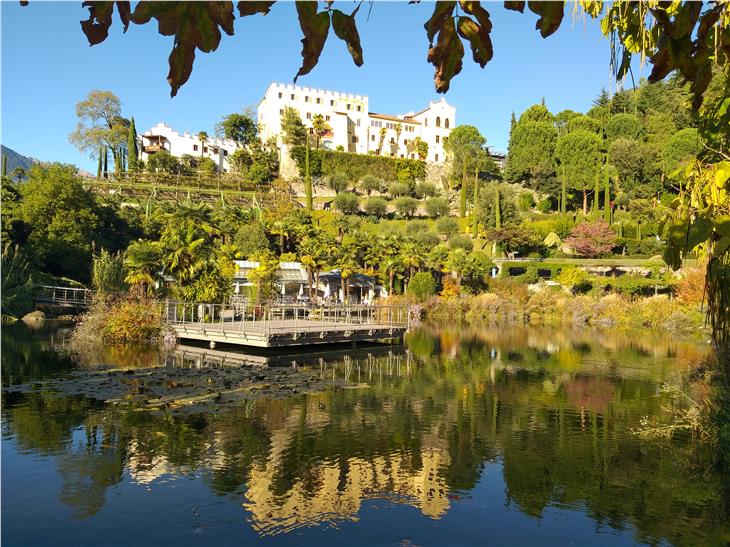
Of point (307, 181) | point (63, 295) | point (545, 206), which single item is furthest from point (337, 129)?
point (63, 295)

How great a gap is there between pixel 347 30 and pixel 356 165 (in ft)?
Answer: 263

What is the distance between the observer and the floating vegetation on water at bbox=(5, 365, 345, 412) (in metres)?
15.2

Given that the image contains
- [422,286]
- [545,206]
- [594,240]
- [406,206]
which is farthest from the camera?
[545,206]

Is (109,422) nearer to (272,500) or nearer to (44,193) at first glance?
(272,500)

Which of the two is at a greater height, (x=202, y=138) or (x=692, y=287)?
(x=202, y=138)

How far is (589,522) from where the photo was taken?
8891mm

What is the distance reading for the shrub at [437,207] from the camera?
70562mm

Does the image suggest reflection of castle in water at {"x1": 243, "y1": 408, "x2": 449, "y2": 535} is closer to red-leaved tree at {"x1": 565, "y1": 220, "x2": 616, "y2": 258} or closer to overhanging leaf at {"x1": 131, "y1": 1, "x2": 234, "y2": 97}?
overhanging leaf at {"x1": 131, "y1": 1, "x2": 234, "y2": 97}

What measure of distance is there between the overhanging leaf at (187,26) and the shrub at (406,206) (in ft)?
226

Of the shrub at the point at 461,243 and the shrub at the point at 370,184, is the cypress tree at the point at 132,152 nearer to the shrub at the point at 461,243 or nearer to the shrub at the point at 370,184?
the shrub at the point at 370,184

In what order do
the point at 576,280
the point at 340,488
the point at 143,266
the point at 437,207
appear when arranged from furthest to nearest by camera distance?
the point at 437,207, the point at 576,280, the point at 143,266, the point at 340,488

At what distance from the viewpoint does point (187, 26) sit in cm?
206

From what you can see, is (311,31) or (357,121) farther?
(357,121)

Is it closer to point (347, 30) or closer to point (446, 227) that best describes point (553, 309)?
point (446, 227)
